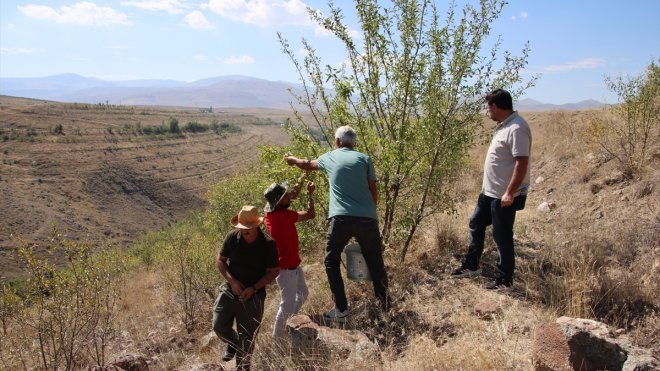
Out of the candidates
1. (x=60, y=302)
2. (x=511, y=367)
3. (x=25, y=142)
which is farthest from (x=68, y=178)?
(x=511, y=367)

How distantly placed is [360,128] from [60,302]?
3730 mm

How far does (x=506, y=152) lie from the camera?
4.43m

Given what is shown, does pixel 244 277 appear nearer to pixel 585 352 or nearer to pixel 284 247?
pixel 284 247

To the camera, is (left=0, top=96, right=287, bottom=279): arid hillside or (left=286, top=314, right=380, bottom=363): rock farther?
(left=0, top=96, right=287, bottom=279): arid hillside

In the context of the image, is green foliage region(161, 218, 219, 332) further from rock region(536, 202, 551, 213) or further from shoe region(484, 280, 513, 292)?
rock region(536, 202, 551, 213)

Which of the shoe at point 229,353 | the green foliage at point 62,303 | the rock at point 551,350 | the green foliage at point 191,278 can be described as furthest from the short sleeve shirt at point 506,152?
the green foliage at point 191,278

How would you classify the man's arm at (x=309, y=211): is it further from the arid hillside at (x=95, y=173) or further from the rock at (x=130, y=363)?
the arid hillside at (x=95, y=173)

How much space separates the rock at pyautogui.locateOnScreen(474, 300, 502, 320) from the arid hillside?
31.0 meters

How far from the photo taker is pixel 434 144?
559 cm

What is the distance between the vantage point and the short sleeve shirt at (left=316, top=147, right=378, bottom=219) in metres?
4.21

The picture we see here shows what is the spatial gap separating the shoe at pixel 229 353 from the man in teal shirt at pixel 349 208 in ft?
3.51

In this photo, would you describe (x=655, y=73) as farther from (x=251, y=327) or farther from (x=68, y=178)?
(x=68, y=178)

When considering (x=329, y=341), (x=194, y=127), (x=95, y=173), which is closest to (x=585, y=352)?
(x=329, y=341)

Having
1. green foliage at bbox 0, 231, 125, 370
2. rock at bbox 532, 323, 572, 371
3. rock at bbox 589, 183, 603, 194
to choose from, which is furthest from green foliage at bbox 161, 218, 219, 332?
rock at bbox 589, 183, 603, 194
